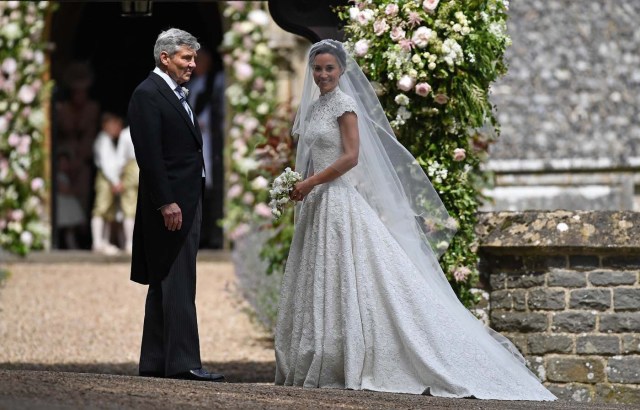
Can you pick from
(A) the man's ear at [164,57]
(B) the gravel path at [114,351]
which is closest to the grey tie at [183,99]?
(A) the man's ear at [164,57]

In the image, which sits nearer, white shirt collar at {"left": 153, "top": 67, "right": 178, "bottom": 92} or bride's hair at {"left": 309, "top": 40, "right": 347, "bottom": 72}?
white shirt collar at {"left": 153, "top": 67, "right": 178, "bottom": 92}

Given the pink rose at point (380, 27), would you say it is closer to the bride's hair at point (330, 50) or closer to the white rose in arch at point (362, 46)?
the white rose in arch at point (362, 46)

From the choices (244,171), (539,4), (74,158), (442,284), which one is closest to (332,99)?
(442,284)

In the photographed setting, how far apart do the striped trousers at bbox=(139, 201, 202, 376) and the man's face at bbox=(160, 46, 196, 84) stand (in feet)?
2.12

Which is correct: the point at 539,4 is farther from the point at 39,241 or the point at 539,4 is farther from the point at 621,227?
the point at 621,227

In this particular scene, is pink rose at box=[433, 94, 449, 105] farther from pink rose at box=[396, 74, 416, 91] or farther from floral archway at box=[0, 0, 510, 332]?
pink rose at box=[396, 74, 416, 91]

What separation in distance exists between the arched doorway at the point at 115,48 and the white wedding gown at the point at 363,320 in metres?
9.18

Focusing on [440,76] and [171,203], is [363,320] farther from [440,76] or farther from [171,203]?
[440,76]

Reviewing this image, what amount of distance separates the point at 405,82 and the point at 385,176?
28.8 inches

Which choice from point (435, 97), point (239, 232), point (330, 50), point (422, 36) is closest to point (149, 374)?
point (330, 50)

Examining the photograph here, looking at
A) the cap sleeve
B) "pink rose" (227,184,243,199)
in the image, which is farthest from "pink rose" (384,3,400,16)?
"pink rose" (227,184,243,199)

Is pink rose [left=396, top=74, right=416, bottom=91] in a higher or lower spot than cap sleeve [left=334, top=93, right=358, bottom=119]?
higher

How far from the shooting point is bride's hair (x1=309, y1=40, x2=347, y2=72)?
292 inches

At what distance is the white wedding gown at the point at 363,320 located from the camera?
7164 mm
